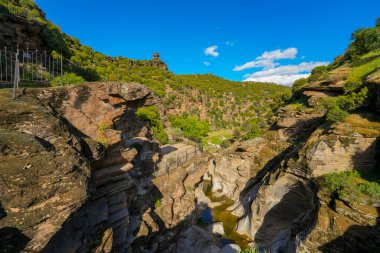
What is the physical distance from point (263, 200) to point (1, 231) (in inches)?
952

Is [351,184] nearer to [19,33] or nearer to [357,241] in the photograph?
[357,241]

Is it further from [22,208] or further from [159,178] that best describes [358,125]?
[22,208]

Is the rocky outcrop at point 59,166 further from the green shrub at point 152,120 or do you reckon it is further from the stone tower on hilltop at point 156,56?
the stone tower on hilltop at point 156,56

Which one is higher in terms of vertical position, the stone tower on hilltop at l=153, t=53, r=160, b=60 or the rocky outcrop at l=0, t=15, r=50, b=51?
the stone tower on hilltop at l=153, t=53, r=160, b=60

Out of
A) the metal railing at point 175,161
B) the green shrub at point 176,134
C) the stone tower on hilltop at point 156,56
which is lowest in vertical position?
the metal railing at point 175,161

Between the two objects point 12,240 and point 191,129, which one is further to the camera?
point 191,129

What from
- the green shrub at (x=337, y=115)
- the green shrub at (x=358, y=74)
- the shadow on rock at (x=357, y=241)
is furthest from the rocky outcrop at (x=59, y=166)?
the green shrub at (x=358, y=74)

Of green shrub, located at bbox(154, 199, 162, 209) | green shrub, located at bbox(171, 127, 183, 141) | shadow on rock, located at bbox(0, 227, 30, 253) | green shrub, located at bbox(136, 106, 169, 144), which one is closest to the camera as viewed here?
shadow on rock, located at bbox(0, 227, 30, 253)

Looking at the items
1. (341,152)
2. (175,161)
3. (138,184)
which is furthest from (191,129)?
(341,152)

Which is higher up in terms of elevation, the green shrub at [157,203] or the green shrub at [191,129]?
the green shrub at [191,129]

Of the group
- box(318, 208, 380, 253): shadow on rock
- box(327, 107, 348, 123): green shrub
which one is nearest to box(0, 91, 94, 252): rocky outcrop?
box(318, 208, 380, 253): shadow on rock

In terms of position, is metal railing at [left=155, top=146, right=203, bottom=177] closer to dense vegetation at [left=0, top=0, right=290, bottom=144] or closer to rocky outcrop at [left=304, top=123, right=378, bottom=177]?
rocky outcrop at [left=304, top=123, right=378, bottom=177]

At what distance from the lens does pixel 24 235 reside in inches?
260

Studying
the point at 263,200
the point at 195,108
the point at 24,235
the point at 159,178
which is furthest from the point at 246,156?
the point at 195,108
